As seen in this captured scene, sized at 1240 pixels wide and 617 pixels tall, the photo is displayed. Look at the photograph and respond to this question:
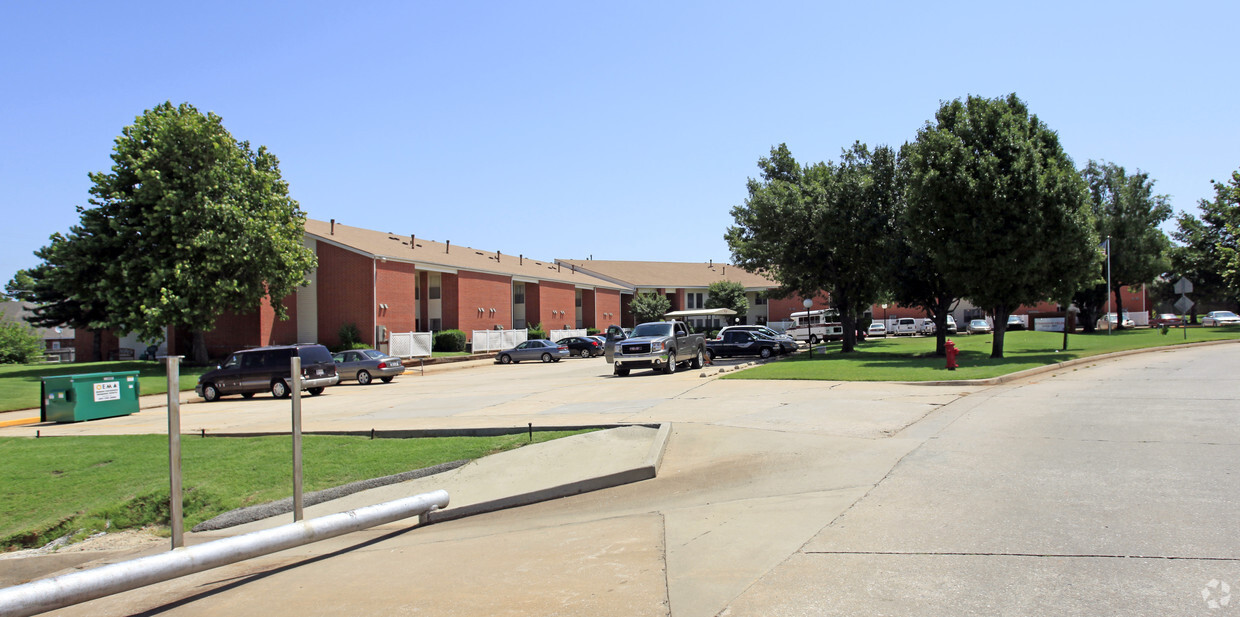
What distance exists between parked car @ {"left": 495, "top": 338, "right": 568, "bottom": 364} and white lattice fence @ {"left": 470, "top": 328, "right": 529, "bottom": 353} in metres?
5.56

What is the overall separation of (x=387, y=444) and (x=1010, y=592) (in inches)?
375

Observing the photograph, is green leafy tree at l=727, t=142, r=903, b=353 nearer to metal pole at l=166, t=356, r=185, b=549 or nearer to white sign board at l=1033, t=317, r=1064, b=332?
metal pole at l=166, t=356, r=185, b=549

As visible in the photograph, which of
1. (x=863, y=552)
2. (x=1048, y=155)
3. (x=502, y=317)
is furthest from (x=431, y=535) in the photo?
(x=502, y=317)

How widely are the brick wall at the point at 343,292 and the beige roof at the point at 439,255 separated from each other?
86cm

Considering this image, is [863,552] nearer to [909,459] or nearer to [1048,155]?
[909,459]

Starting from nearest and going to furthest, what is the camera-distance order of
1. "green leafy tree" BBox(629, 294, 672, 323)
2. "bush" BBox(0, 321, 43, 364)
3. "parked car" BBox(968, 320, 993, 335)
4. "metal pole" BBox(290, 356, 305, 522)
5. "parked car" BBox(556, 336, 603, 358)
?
1. "metal pole" BBox(290, 356, 305, 522)
2. "parked car" BBox(556, 336, 603, 358)
3. "bush" BBox(0, 321, 43, 364)
4. "parked car" BBox(968, 320, 993, 335)
5. "green leafy tree" BBox(629, 294, 672, 323)

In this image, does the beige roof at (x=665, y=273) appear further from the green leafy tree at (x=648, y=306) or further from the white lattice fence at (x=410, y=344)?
the white lattice fence at (x=410, y=344)

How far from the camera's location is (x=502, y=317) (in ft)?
186

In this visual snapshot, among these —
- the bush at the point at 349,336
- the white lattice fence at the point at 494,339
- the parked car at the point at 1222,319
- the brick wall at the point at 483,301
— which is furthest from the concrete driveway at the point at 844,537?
the parked car at the point at 1222,319

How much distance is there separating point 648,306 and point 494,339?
23.0 meters

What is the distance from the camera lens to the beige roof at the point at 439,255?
152ft

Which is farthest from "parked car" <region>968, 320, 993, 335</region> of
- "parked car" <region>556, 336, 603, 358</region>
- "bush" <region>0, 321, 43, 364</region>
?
"bush" <region>0, 321, 43, 364</region>

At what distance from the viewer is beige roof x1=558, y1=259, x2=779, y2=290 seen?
78.2 meters

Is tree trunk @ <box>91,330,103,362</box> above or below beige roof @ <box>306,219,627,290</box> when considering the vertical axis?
below
